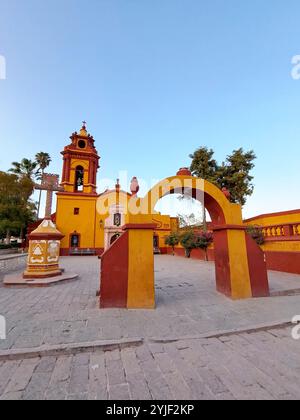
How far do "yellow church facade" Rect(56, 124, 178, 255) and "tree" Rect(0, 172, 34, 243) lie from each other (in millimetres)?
Result: 3399

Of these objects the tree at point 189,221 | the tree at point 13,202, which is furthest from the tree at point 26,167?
the tree at point 189,221

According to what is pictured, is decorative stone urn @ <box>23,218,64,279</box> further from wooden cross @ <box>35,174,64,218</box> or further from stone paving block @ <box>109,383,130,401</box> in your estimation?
stone paving block @ <box>109,383,130,401</box>

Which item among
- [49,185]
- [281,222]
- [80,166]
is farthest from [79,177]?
[281,222]

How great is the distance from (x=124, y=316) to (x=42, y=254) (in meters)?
5.70

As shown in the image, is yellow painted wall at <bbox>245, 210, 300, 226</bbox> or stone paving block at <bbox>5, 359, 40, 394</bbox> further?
yellow painted wall at <bbox>245, 210, 300, 226</bbox>

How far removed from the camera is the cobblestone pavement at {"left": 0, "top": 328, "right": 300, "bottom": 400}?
76.2 inches

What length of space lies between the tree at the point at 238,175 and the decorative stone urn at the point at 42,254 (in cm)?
1406

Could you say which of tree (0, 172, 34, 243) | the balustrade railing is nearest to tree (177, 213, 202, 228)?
the balustrade railing

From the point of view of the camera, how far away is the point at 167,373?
225 cm

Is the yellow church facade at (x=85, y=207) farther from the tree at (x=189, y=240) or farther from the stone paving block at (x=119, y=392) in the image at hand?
the stone paving block at (x=119, y=392)

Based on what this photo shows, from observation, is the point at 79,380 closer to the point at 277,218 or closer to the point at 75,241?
the point at 277,218

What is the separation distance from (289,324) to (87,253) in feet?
69.4
